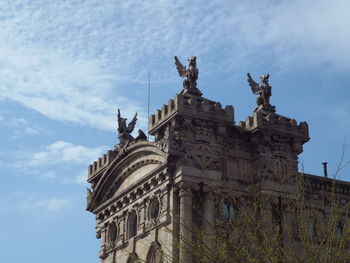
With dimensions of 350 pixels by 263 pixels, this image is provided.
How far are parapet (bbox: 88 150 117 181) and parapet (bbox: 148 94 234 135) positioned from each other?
5446mm

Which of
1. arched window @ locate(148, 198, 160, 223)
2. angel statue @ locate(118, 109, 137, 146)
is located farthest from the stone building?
angel statue @ locate(118, 109, 137, 146)

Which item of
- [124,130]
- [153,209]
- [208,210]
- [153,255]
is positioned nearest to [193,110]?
[208,210]

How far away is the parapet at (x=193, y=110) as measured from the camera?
130 ft

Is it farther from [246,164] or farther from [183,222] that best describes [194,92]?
[183,222]

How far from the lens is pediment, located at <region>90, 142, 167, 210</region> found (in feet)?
134

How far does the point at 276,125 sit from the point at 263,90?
92.2 inches

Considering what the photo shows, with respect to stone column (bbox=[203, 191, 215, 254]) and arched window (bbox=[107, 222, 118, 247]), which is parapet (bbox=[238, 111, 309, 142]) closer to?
stone column (bbox=[203, 191, 215, 254])

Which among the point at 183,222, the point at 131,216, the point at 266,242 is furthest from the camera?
the point at 131,216

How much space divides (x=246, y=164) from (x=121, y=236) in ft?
26.0

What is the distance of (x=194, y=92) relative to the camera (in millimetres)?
40719

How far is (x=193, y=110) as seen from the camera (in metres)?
39.8

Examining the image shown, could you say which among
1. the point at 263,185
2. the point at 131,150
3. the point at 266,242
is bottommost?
the point at 266,242

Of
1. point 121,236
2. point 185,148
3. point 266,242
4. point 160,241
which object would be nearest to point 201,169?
point 185,148

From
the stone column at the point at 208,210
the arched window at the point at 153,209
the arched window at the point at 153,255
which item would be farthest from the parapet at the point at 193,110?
the arched window at the point at 153,255
